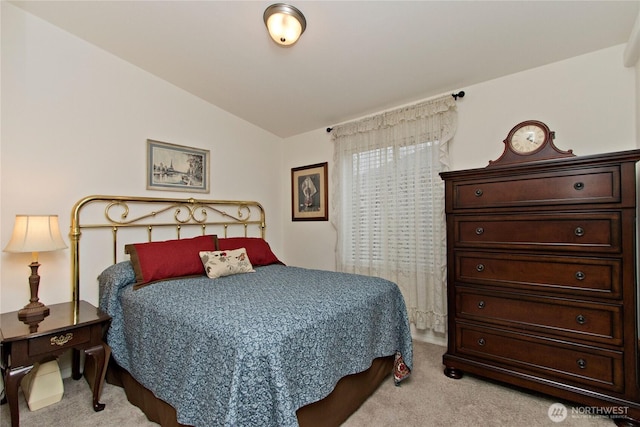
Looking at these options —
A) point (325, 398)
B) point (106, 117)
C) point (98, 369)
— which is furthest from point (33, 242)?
point (325, 398)

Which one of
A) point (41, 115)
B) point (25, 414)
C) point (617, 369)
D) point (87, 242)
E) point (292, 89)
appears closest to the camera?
point (617, 369)

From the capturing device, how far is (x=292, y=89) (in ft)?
9.40

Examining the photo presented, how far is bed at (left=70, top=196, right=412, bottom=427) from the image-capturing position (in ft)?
3.95

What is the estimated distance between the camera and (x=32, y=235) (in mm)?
1837

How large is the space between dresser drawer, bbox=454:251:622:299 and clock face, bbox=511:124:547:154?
2.54ft

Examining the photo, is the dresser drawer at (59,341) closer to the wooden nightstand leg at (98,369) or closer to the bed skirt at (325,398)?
the wooden nightstand leg at (98,369)

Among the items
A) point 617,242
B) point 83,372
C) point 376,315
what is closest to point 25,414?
point 83,372

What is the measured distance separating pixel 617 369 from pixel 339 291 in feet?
5.32

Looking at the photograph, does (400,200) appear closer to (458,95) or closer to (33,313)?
(458,95)

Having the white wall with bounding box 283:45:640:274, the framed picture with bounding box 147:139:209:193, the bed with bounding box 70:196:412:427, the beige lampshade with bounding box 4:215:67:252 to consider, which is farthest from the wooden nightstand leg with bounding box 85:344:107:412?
the white wall with bounding box 283:45:640:274

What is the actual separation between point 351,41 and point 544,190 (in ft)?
5.46

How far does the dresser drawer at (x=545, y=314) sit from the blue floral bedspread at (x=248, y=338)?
1.68 ft

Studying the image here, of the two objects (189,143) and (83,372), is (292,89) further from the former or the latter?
(83,372)

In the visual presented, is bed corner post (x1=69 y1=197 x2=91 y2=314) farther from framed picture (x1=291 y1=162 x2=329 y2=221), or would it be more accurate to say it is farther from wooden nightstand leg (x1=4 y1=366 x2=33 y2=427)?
framed picture (x1=291 y1=162 x2=329 y2=221)
